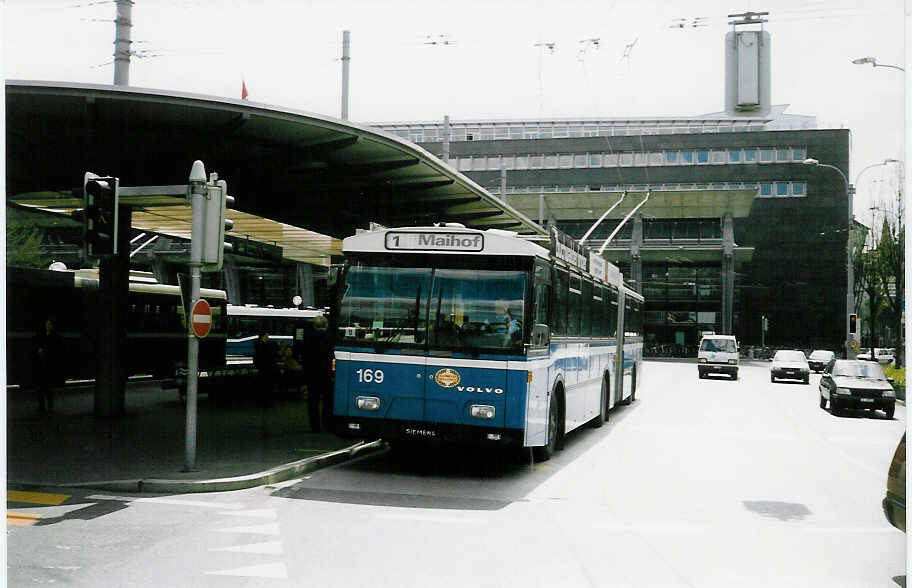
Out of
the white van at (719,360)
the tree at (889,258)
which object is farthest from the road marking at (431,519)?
the white van at (719,360)

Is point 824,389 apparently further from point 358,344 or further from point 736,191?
point 736,191

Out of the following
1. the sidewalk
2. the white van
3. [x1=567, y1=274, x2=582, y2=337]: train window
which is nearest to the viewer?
the sidewalk

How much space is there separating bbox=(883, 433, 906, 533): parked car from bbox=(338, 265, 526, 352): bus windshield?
4626mm

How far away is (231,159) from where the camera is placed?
49.1ft

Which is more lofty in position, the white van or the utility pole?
the utility pole

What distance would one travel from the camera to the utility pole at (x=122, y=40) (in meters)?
14.7

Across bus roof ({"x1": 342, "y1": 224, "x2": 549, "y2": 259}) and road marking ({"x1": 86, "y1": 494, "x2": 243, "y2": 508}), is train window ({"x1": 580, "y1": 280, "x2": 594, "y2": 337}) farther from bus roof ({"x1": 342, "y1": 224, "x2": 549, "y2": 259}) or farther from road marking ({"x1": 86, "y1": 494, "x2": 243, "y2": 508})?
road marking ({"x1": 86, "y1": 494, "x2": 243, "y2": 508})

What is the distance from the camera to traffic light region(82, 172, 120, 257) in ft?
33.3

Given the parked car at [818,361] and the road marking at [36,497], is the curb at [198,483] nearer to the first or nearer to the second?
the road marking at [36,497]

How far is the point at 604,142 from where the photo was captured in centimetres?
7638

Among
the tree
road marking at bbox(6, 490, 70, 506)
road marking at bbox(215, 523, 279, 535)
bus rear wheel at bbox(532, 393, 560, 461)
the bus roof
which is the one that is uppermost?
the tree

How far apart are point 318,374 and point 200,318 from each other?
4.14 metres

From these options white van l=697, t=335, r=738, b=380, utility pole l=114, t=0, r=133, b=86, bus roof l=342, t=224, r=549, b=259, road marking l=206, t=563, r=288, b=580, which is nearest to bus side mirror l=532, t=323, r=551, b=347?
bus roof l=342, t=224, r=549, b=259

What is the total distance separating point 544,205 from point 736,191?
481 inches
